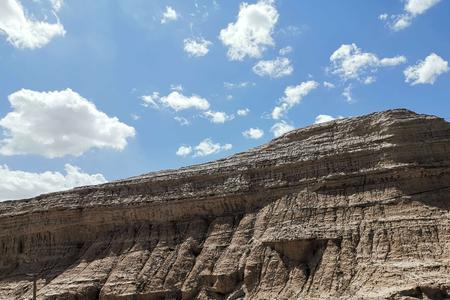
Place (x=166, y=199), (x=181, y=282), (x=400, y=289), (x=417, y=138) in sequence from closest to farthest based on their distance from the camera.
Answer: (x=400, y=289) → (x=417, y=138) → (x=181, y=282) → (x=166, y=199)

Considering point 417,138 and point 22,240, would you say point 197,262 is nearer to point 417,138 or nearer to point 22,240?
point 417,138

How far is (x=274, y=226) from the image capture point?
3741cm

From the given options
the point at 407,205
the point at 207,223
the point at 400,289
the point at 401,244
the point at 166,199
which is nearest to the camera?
the point at 400,289

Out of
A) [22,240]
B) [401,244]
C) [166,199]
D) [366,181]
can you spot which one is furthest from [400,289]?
[22,240]

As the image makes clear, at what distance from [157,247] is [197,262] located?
4.82 m

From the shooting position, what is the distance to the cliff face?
103ft

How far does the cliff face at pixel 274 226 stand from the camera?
3153 centimetres

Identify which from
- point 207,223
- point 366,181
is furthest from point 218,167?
point 366,181

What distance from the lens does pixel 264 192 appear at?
1594 inches

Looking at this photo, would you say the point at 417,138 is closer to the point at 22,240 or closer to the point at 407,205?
the point at 407,205

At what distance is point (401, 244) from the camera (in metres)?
31.0

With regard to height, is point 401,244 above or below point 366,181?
below

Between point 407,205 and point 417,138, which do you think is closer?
point 407,205

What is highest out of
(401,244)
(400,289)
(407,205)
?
(407,205)
